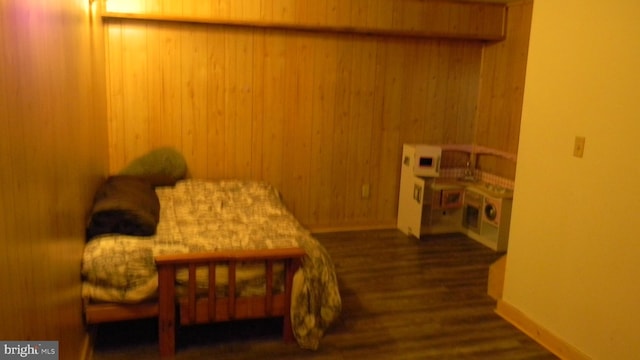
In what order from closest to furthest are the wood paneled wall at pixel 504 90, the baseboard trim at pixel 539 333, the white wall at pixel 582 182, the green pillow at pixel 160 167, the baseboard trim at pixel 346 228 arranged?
the white wall at pixel 582 182, the baseboard trim at pixel 539 333, the green pillow at pixel 160 167, the wood paneled wall at pixel 504 90, the baseboard trim at pixel 346 228

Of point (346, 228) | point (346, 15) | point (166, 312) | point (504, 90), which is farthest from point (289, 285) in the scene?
point (504, 90)

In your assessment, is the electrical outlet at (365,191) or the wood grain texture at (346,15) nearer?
the wood grain texture at (346,15)

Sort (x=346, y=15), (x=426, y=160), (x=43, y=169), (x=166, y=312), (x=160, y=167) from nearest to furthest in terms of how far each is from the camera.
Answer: (x=43, y=169) → (x=166, y=312) → (x=160, y=167) → (x=346, y=15) → (x=426, y=160)

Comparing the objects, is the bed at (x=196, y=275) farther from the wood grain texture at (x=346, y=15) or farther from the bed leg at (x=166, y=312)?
the wood grain texture at (x=346, y=15)

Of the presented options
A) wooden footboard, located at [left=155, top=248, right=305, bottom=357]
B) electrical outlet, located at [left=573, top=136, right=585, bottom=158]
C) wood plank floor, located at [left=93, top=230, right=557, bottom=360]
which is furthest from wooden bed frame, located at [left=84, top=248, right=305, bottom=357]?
electrical outlet, located at [left=573, top=136, right=585, bottom=158]

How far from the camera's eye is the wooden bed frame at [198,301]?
2.75m

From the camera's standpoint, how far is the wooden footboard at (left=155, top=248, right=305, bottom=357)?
2768 millimetres

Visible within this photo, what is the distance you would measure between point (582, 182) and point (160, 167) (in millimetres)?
3335

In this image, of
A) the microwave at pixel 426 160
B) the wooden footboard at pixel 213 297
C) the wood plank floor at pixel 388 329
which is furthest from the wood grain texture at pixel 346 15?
the wooden footboard at pixel 213 297

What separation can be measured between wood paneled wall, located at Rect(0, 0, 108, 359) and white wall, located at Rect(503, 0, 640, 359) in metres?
2.56

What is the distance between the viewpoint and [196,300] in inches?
111

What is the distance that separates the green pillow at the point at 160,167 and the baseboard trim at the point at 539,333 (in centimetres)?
286

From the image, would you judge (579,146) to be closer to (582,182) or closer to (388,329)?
(582,182)

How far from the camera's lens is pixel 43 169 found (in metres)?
1.81
